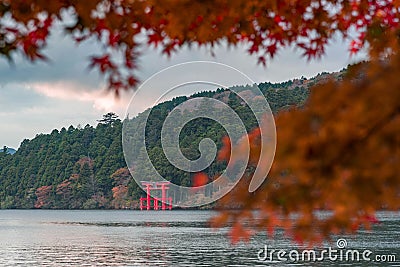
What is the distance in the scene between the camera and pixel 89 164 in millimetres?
120812

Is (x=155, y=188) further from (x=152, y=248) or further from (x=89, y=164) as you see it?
(x=152, y=248)

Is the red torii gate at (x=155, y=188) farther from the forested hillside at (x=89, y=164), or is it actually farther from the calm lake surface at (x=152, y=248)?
the calm lake surface at (x=152, y=248)

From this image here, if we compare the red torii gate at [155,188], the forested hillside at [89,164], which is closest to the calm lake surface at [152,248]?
the forested hillside at [89,164]

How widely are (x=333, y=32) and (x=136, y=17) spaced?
200cm

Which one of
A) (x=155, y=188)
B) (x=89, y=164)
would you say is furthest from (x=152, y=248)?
(x=89, y=164)

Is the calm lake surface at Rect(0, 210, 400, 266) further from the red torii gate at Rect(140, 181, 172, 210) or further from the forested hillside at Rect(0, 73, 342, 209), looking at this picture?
the red torii gate at Rect(140, 181, 172, 210)

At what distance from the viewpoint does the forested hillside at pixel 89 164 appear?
107m

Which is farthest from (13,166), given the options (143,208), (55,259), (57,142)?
(55,259)

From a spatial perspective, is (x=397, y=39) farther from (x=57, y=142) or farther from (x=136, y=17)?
(x=57, y=142)

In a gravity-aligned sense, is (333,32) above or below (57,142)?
below

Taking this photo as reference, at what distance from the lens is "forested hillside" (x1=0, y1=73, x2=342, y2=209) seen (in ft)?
350

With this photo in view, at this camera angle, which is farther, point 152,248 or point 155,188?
point 155,188

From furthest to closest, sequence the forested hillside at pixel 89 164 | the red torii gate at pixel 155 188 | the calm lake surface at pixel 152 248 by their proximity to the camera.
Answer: the red torii gate at pixel 155 188
the forested hillside at pixel 89 164
the calm lake surface at pixel 152 248

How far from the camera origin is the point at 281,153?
7.23 feet
